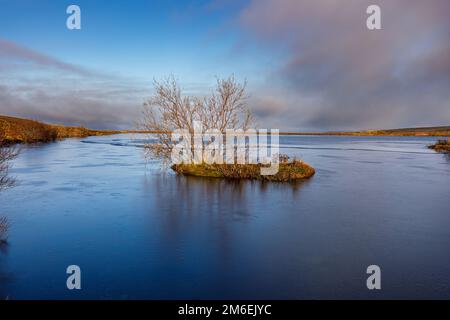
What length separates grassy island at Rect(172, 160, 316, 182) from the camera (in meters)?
18.3

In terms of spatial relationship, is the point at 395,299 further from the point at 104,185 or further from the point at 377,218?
the point at 104,185

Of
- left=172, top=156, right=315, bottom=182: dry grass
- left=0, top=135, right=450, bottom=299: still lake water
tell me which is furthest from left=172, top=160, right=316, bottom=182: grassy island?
left=0, top=135, right=450, bottom=299: still lake water

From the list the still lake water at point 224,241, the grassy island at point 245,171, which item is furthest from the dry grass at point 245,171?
the still lake water at point 224,241

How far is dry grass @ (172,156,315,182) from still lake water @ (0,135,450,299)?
1.72 metres

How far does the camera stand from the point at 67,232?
944 cm

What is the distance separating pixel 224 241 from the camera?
8.73m

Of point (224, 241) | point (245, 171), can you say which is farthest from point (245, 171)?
point (224, 241)

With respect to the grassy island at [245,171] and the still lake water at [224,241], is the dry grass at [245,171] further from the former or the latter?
the still lake water at [224,241]

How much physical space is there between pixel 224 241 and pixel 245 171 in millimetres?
10286

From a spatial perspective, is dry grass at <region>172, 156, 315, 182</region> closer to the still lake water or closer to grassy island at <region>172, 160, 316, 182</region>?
grassy island at <region>172, 160, 316, 182</region>

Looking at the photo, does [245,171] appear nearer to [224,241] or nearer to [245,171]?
[245,171]

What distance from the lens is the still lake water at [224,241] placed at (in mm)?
6242
